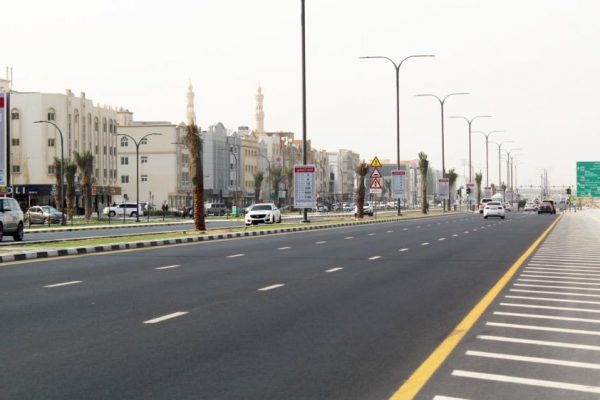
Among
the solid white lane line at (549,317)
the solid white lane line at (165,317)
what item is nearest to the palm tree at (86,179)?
the solid white lane line at (165,317)

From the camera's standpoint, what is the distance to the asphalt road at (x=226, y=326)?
7.22 m

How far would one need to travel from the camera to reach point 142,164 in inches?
5241

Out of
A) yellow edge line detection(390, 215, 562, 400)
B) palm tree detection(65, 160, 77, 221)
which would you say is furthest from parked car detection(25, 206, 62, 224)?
yellow edge line detection(390, 215, 562, 400)

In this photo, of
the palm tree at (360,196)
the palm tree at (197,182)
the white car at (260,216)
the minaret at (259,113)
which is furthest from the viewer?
the minaret at (259,113)

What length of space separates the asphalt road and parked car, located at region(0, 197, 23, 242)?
13.6m

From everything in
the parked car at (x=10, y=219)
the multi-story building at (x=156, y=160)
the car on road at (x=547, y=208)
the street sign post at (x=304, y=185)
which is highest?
the multi-story building at (x=156, y=160)

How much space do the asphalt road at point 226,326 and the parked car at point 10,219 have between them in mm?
13563

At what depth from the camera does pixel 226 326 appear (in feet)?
34.4

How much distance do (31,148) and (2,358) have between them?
339ft

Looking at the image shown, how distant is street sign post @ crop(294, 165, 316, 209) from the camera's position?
168ft

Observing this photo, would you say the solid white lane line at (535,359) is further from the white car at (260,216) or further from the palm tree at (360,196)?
the palm tree at (360,196)

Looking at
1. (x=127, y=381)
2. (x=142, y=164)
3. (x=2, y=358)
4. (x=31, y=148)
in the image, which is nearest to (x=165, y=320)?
(x=2, y=358)

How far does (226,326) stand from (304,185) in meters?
40.9

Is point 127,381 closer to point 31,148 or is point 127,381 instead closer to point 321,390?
point 321,390
